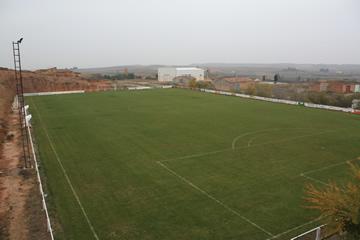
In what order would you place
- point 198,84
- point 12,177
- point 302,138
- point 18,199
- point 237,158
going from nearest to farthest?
1. point 18,199
2. point 12,177
3. point 237,158
4. point 302,138
5. point 198,84

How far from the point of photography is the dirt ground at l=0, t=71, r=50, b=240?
40.3 feet

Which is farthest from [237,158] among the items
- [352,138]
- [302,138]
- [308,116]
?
[308,116]

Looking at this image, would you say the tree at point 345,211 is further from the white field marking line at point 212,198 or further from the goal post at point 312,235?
the white field marking line at point 212,198

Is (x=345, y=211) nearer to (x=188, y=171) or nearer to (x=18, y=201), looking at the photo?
(x=188, y=171)

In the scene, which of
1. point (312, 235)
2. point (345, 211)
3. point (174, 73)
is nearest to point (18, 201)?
point (312, 235)

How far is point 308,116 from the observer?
3778 cm

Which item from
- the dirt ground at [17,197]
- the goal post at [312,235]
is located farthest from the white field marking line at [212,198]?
the dirt ground at [17,197]

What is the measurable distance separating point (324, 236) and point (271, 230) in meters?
1.97

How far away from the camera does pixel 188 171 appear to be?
736 inches

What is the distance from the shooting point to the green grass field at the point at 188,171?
12.9 meters

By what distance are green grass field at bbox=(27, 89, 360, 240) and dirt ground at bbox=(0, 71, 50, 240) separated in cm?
73

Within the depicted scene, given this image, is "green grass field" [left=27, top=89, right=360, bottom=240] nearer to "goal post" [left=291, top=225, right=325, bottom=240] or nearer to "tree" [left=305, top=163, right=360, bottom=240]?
"goal post" [left=291, top=225, right=325, bottom=240]

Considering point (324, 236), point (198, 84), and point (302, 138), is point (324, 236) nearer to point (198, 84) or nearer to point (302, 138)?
point (302, 138)

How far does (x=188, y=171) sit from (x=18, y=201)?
29.7 feet
